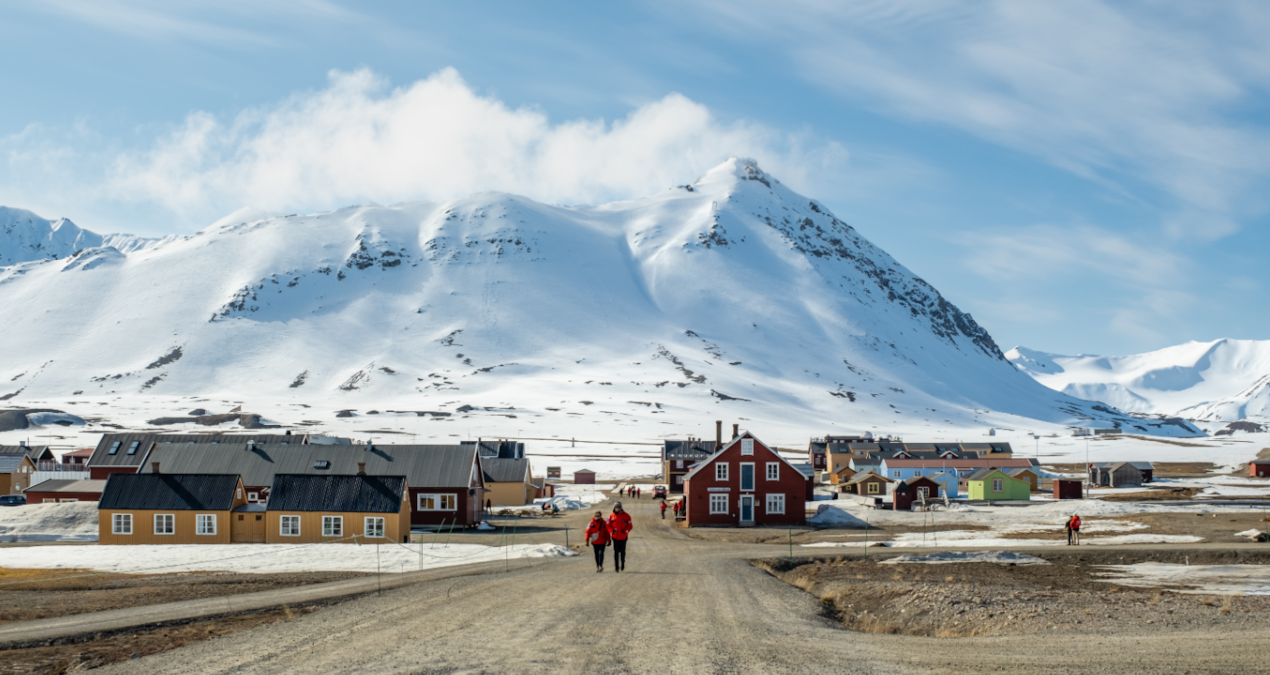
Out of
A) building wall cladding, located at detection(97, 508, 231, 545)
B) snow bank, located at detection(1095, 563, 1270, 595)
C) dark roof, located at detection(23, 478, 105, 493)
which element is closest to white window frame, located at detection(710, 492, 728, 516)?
snow bank, located at detection(1095, 563, 1270, 595)

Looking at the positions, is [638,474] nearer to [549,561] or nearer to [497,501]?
[497,501]

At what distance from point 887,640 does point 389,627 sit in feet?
33.9

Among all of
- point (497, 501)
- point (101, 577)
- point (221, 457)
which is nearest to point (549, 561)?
point (101, 577)

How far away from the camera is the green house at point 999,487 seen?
8988cm

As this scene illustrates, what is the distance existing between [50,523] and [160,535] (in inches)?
554

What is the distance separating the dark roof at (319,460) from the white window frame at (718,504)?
17500 millimetres

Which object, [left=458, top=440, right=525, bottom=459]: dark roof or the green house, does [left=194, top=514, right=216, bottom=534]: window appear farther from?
the green house

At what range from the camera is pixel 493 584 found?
93.0 ft

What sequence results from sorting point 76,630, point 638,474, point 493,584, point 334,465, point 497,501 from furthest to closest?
1. point 638,474
2. point 497,501
3. point 334,465
4. point 493,584
5. point 76,630

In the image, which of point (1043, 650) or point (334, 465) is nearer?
point (1043, 650)

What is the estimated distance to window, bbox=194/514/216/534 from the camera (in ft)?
179

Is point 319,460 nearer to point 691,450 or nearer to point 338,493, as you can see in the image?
point 338,493

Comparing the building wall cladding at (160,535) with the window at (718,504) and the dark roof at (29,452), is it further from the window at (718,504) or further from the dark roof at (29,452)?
the dark roof at (29,452)

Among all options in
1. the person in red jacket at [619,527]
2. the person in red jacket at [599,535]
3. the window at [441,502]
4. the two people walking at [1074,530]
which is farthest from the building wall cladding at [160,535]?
the two people walking at [1074,530]
